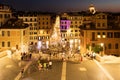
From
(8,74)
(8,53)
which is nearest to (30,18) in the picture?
(8,53)

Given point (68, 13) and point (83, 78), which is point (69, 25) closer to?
point (68, 13)

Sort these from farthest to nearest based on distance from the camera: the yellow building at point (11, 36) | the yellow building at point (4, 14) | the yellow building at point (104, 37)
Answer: the yellow building at point (4, 14)
the yellow building at point (104, 37)
the yellow building at point (11, 36)

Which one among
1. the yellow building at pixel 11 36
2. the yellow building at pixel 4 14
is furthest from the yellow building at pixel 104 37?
the yellow building at pixel 4 14

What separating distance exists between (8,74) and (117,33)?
146 feet

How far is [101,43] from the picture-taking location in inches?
2869

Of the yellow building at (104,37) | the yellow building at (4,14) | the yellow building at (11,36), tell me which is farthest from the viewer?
the yellow building at (4,14)

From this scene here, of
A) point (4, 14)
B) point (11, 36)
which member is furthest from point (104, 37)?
point (4, 14)

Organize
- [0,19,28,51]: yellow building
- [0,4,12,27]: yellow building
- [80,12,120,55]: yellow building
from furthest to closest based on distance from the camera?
[0,4,12,27]: yellow building, [80,12,120,55]: yellow building, [0,19,28,51]: yellow building

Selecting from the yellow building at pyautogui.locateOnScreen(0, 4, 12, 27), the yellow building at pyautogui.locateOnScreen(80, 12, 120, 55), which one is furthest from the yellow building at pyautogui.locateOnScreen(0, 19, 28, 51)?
the yellow building at pyautogui.locateOnScreen(80, 12, 120, 55)

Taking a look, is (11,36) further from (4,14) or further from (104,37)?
(104,37)

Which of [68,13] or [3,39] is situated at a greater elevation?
[68,13]

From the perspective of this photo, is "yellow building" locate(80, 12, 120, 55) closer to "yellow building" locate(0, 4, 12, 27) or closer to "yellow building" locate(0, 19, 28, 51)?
"yellow building" locate(0, 19, 28, 51)

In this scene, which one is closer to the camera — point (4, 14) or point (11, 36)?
point (11, 36)

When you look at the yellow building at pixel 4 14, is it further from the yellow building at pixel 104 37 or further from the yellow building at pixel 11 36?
the yellow building at pixel 104 37
